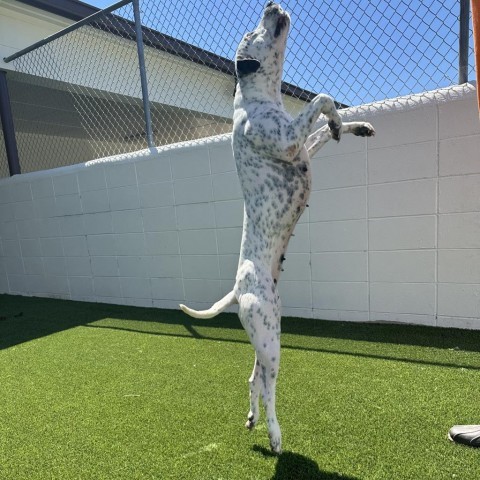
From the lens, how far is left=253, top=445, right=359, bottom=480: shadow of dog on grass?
5.47ft

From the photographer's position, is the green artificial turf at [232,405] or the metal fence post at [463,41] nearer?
the green artificial turf at [232,405]

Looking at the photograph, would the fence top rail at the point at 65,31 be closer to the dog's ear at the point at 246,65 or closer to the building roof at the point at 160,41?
the building roof at the point at 160,41

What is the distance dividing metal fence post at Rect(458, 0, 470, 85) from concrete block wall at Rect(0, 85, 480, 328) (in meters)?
0.14

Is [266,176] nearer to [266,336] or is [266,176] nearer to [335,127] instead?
[335,127]

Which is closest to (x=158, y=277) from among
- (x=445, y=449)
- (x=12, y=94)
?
(x=445, y=449)

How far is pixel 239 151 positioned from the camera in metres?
1.61

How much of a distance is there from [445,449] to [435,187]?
1952mm

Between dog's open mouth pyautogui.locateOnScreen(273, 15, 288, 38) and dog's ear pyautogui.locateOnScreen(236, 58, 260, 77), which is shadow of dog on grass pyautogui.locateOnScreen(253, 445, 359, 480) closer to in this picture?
dog's ear pyautogui.locateOnScreen(236, 58, 260, 77)

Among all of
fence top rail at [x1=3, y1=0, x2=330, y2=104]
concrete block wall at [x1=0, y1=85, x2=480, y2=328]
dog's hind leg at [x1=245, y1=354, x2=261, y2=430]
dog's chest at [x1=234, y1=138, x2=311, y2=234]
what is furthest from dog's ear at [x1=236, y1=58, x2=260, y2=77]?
fence top rail at [x1=3, y1=0, x2=330, y2=104]

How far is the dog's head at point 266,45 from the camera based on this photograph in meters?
1.50

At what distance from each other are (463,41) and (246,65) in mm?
2205

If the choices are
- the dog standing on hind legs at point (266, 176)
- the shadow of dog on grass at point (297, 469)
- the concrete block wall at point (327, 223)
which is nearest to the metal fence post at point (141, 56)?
the concrete block wall at point (327, 223)

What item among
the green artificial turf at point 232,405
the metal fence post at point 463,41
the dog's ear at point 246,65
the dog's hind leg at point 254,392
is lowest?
the green artificial turf at point 232,405

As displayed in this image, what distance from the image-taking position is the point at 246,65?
152 centimetres
